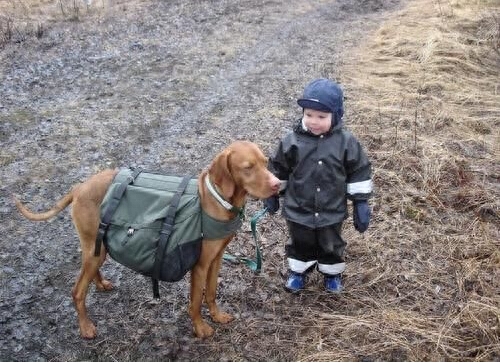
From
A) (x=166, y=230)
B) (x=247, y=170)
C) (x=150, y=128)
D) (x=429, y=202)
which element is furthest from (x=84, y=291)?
(x=150, y=128)

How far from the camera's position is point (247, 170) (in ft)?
11.0

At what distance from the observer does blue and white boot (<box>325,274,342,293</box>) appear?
13.9ft

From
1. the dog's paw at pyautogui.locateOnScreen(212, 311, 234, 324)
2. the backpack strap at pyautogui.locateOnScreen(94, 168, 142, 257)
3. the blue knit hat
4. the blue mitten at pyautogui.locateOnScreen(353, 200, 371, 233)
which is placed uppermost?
the blue knit hat

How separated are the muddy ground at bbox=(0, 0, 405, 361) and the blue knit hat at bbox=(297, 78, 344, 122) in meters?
1.64

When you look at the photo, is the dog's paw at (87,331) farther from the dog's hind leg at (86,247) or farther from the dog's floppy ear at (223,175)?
the dog's floppy ear at (223,175)

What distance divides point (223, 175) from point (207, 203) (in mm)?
224

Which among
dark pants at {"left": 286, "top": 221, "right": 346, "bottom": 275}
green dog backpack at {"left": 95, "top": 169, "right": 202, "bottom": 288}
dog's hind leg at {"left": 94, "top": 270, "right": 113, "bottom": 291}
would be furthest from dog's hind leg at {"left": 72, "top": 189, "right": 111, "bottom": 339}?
dark pants at {"left": 286, "top": 221, "right": 346, "bottom": 275}

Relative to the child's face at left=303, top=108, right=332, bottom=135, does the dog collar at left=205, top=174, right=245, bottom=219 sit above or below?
below

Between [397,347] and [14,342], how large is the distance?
276cm

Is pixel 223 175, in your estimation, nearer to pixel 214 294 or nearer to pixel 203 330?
pixel 214 294

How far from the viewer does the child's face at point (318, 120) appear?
3562 millimetres

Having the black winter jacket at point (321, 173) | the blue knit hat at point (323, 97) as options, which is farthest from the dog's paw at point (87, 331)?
the blue knit hat at point (323, 97)

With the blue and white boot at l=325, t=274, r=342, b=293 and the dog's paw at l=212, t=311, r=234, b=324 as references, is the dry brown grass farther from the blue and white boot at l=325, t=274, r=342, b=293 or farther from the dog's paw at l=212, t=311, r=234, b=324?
the dog's paw at l=212, t=311, r=234, b=324

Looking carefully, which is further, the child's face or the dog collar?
the child's face
